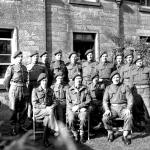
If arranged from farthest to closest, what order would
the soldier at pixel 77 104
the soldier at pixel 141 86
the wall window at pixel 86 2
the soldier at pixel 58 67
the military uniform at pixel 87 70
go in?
the wall window at pixel 86 2, the military uniform at pixel 87 70, the soldier at pixel 58 67, the soldier at pixel 141 86, the soldier at pixel 77 104

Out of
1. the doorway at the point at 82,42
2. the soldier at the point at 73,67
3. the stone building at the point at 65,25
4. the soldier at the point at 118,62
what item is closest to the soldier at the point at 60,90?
the soldier at the point at 73,67

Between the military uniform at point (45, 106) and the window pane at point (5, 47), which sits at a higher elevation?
the window pane at point (5, 47)

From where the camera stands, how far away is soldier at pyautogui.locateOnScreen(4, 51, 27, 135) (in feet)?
21.0

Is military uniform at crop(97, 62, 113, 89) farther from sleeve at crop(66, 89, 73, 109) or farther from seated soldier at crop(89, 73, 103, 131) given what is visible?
sleeve at crop(66, 89, 73, 109)

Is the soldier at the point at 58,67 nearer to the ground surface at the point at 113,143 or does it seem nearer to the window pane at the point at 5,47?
the ground surface at the point at 113,143

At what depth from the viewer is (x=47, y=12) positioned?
10117 mm

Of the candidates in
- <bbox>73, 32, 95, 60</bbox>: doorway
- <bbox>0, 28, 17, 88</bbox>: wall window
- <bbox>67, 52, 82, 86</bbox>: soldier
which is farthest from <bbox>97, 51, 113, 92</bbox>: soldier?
<bbox>0, 28, 17, 88</bbox>: wall window

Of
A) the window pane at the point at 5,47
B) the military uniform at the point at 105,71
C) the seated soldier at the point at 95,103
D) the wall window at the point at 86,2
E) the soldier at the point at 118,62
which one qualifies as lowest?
the seated soldier at the point at 95,103

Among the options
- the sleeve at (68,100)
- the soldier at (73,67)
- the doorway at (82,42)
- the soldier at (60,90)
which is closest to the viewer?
the sleeve at (68,100)

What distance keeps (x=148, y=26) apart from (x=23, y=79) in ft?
25.6

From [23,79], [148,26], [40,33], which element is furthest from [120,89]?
[148,26]

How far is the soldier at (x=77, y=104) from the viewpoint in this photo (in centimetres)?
588

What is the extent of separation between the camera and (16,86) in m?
6.44

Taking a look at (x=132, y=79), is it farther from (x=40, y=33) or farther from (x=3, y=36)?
(x=3, y=36)
